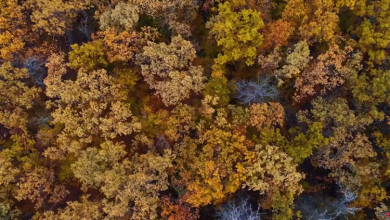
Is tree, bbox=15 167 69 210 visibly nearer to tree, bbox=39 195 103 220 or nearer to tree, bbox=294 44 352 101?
tree, bbox=39 195 103 220

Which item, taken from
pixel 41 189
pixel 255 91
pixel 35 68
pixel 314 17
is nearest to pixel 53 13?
pixel 35 68

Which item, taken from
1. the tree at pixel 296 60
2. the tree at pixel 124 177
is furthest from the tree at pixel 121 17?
the tree at pixel 296 60

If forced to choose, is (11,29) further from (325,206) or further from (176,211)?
(325,206)

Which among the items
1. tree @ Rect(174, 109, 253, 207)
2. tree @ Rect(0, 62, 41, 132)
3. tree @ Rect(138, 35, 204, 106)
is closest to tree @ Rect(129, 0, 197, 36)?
tree @ Rect(138, 35, 204, 106)

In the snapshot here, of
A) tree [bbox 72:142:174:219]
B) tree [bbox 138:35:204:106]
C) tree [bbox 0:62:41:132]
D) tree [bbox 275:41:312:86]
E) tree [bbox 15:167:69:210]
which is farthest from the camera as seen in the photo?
tree [bbox 275:41:312:86]

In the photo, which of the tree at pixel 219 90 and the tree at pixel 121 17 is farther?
the tree at pixel 219 90

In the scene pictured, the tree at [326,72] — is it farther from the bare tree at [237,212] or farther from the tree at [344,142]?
the bare tree at [237,212]

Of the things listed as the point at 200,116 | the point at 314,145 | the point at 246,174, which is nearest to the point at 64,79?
the point at 200,116
